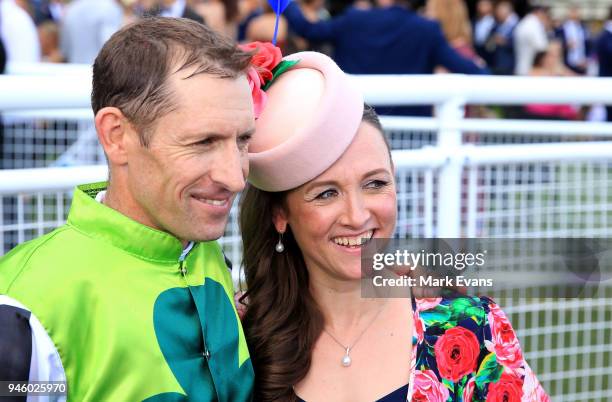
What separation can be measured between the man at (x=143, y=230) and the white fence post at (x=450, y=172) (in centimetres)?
143

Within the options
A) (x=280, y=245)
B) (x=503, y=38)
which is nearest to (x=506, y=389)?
(x=280, y=245)

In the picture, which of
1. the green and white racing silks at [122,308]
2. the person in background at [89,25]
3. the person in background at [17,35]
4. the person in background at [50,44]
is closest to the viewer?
the green and white racing silks at [122,308]

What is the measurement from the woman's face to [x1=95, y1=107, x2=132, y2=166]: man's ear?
57 centimetres

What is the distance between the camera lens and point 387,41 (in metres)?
6.82

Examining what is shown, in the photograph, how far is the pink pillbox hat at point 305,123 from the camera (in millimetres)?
2123

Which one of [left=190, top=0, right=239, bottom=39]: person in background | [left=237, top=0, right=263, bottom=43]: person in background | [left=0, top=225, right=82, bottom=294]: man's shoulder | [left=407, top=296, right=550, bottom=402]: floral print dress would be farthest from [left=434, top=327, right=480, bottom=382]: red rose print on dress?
[left=237, top=0, right=263, bottom=43]: person in background

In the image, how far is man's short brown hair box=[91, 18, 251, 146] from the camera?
68.6 inches

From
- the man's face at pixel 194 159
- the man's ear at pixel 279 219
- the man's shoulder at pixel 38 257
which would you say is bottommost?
the man's ear at pixel 279 219

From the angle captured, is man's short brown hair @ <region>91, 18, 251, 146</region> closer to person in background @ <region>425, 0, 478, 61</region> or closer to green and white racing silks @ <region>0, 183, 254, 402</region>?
green and white racing silks @ <region>0, 183, 254, 402</region>

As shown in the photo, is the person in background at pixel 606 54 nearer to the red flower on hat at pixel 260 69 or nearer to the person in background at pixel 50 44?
the person in background at pixel 50 44

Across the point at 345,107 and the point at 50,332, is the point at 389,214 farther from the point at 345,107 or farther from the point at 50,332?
the point at 50,332

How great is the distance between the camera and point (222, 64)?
70.5 inches

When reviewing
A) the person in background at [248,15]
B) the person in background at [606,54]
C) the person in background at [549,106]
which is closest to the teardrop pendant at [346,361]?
the person in background at [549,106]

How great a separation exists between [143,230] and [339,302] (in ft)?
2.39
